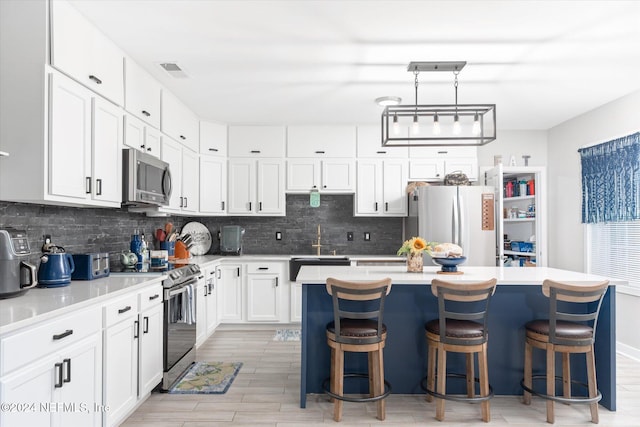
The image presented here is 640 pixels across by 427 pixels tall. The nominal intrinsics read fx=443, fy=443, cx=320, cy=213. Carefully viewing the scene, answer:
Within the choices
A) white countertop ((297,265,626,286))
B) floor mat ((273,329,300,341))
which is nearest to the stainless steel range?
white countertop ((297,265,626,286))

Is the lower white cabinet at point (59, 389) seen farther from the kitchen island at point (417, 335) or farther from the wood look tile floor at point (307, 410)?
the kitchen island at point (417, 335)

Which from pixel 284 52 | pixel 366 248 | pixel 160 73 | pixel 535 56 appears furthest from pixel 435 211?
pixel 160 73

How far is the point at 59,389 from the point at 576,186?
549 centimetres

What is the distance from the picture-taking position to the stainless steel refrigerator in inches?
201

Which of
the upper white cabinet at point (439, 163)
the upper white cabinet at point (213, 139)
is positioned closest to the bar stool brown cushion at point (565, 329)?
the upper white cabinet at point (439, 163)

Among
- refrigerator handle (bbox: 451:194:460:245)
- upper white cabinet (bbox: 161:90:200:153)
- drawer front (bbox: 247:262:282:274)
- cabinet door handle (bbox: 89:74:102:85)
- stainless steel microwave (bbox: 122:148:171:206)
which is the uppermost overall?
upper white cabinet (bbox: 161:90:200:153)

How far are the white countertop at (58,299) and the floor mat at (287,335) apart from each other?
2.23 metres

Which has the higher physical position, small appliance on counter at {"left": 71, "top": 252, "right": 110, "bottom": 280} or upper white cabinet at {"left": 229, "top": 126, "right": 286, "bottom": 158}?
upper white cabinet at {"left": 229, "top": 126, "right": 286, "bottom": 158}

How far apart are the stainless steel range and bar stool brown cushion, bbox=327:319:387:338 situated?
1301 millimetres

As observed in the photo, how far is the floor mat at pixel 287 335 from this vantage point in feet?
16.5

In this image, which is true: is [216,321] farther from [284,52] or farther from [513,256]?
[513,256]

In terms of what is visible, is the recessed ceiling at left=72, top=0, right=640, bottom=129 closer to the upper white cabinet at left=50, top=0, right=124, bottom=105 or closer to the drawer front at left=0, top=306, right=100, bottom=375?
the upper white cabinet at left=50, top=0, right=124, bottom=105

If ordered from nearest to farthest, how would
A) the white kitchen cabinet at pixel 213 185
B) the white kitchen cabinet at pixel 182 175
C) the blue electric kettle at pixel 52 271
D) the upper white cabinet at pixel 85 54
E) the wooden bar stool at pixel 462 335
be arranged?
the upper white cabinet at pixel 85 54 → the blue electric kettle at pixel 52 271 → the wooden bar stool at pixel 462 335 → the white kitchen cabinet at pixel 182 175 → the white kitchen cabinet at pixel 213 185

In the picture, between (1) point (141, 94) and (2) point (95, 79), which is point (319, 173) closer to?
(1) point (141, 94)
